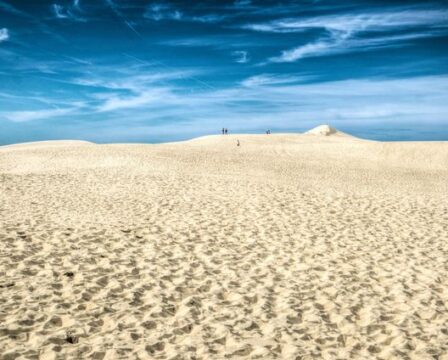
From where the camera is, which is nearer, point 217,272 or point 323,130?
point 217,272

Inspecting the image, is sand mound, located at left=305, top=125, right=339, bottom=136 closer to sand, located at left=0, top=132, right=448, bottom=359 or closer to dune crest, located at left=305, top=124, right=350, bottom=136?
dune crest, located at left=305, top=124, right=350, bottom=136

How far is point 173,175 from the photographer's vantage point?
25.4 meters

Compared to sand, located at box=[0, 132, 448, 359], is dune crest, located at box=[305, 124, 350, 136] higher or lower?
higher

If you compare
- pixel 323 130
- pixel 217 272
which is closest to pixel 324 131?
pixel 323 130

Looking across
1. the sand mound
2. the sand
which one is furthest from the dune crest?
the sand

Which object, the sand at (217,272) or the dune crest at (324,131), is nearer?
the sand at (217,272)

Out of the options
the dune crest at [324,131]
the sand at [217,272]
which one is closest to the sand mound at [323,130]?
the dune crest at [324,131]

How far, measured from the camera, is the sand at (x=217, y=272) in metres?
6.59

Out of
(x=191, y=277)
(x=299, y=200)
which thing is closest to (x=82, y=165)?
(x=299, y=200)

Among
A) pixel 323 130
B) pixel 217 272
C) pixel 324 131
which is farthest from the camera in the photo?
pixel 323 130

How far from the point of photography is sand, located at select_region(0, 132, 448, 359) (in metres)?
6.59

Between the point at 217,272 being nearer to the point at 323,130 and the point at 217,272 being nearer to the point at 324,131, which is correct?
the point at 324,131

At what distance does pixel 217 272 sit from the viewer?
961 centimetres

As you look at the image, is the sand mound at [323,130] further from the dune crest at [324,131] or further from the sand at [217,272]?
the sand at [217,272]
